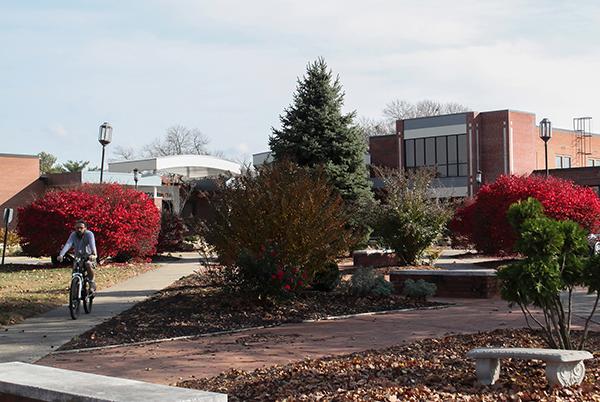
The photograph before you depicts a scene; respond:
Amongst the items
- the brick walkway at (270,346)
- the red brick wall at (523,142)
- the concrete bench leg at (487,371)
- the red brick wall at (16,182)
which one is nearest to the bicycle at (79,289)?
the brick walkway at (270,346)

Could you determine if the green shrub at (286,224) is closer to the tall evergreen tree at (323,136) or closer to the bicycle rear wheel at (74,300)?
the bicycle rear wheel at (74,300)

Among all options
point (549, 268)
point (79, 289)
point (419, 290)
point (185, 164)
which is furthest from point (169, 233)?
point (549, 268)

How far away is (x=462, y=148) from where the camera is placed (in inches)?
2277

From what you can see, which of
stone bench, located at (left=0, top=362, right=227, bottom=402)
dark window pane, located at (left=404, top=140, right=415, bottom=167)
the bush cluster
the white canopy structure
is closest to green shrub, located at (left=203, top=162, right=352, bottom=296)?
stone bench, located at (left=0, top=362, right=227, bottom=402)

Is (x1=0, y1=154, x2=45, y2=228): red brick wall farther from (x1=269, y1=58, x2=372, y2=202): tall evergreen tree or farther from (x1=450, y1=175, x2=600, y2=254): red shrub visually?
(x1=450, y1=175, x2=600, y2=254): red shrub

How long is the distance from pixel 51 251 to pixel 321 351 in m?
20.2

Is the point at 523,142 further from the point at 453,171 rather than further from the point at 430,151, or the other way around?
the point at 430,151

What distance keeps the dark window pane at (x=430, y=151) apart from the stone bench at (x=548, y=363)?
53.3 meters

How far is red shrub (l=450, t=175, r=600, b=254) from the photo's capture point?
25.4 metres

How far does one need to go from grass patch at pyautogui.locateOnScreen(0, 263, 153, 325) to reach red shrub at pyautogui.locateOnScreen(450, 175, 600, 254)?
437 inches

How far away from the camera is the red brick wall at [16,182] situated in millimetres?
56969

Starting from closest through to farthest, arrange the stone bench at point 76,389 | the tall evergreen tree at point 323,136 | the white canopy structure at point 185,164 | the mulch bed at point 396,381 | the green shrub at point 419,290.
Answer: the stone bench at point 76,389, the mulch bed at point 396,381, the green shrub at point 419,290, the tall evergreen tree at point 323,136, the white canopy structure at point 185,164

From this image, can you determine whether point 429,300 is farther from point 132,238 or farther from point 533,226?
point 132,238

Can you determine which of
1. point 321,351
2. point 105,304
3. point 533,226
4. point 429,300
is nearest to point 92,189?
point 105,304
